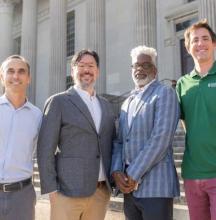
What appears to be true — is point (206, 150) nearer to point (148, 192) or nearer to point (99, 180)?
point (148, 192)

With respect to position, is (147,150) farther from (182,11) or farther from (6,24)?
(6,24)

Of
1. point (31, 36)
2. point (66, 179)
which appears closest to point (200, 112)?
point (66, 179)

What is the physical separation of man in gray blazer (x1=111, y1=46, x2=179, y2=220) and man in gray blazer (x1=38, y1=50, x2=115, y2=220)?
21cm

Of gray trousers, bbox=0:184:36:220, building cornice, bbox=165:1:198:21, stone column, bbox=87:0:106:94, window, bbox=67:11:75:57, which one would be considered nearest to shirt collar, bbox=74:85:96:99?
gray trousers, bbox=0:184:36:220

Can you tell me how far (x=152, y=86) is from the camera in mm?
4230

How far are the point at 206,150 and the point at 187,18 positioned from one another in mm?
16979

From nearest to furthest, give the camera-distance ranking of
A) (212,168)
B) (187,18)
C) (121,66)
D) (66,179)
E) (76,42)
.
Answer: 1. (212,168)
2. (66,179)
3. (187,18)
4. (121,66)
5. (76,42)

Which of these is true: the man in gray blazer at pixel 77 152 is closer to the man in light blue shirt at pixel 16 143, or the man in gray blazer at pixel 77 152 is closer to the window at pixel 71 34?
the man in light blue shirt at pixel 16 143

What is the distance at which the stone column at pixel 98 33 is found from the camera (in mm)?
17984

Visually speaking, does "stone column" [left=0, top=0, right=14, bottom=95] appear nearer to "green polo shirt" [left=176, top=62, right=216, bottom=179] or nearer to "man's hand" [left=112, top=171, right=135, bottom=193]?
"man's hand" [left=112, top=171, right=135, bottom=193]

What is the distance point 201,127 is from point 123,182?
0.91 m

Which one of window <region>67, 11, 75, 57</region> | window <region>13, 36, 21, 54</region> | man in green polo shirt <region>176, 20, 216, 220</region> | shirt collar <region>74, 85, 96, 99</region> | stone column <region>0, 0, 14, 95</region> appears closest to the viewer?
man in green polo shirt <region>176, 20, 216, 220</region>

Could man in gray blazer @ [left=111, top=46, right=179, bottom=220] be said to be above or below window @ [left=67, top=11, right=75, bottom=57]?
below

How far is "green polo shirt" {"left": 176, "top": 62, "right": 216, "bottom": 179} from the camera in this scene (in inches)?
148
